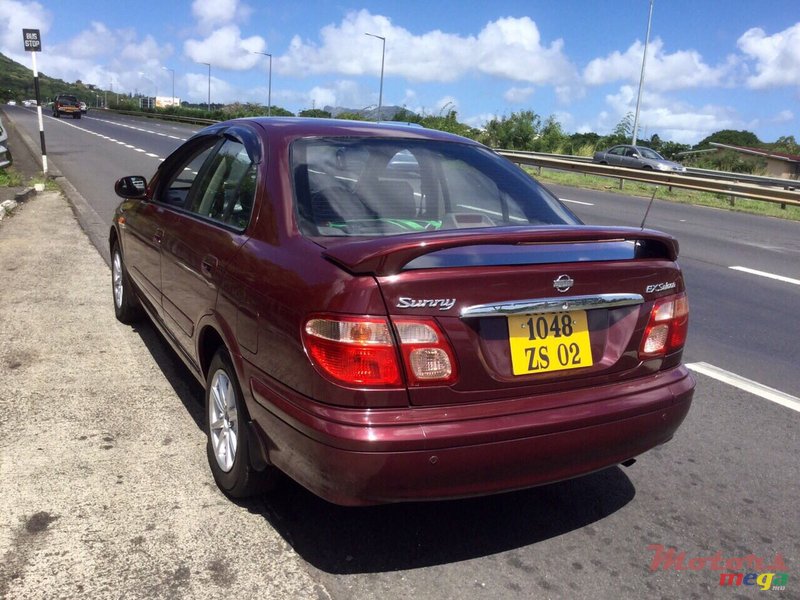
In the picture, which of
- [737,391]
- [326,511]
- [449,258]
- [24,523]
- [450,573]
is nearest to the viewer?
[449,258]

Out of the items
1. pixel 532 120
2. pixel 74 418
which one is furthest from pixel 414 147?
pixel 532 120

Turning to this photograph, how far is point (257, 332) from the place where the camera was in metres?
2.83

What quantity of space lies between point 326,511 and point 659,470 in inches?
64.3

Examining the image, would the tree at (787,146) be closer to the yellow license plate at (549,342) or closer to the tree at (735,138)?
the tree at (735,138)

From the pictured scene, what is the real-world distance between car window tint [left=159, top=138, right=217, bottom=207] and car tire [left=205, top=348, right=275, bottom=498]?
126cm

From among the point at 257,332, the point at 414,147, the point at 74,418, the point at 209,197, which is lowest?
the point at 74,418

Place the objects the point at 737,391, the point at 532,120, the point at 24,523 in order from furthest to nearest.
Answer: the point at 532,120, the point at 737,391, the point at 24,523

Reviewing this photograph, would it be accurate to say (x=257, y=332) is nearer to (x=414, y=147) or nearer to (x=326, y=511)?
(x=326, y=511)

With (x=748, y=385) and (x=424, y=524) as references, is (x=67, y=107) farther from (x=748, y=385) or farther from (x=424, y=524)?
(x=424, y=524)

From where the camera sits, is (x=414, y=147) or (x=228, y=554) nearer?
(x=228, y=554)

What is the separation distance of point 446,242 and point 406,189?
2.95 feet

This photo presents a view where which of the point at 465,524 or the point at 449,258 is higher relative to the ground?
the point at 449,258

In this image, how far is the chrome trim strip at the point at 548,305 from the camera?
2529 mm

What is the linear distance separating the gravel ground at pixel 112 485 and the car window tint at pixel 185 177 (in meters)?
1.10
